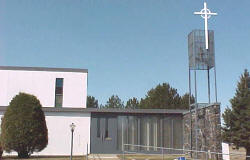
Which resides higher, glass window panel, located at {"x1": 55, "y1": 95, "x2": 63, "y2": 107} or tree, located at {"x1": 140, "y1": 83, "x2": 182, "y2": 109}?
tree, located at {"x1": 140, "y1": 83, "x2": 182, "y2": 109}

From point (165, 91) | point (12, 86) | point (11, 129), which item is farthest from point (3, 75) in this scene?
point (165, 91)

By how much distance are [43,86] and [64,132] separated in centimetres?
624

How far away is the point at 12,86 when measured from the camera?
1182 inches

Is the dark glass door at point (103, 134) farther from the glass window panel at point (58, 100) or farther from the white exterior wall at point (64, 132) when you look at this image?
the glass window panel at point (58, 100)

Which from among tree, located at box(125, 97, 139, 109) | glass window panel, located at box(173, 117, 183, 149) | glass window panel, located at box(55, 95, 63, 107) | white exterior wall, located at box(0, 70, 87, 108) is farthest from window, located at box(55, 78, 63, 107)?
tree, located at box(125, 97, 139, 109)

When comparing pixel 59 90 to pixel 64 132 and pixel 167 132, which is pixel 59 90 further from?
pixel 167 132

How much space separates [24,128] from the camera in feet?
62.5

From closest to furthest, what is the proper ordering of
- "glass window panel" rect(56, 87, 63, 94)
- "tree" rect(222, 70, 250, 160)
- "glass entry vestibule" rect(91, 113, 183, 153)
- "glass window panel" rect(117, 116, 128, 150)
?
"tree" rect(222, 70, 250, 160) < "glass entry vestibule" rect(91, 113, 183, 153) < "glass window panel" rect(117, 116, 128, 150) < "glass window panel" rect(56, 87, 63, 94)

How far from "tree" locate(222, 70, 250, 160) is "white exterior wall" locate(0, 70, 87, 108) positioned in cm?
1271

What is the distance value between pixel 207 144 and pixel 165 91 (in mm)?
34026

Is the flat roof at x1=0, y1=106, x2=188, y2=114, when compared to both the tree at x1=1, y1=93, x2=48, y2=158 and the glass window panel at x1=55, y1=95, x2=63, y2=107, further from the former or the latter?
the tree at x1=1, y1=93, x2=48, y2=158

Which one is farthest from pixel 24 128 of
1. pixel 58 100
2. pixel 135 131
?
pixel 58 100

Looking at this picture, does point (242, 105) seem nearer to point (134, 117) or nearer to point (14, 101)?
point (134, 117)

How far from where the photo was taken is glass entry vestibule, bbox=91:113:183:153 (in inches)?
995
